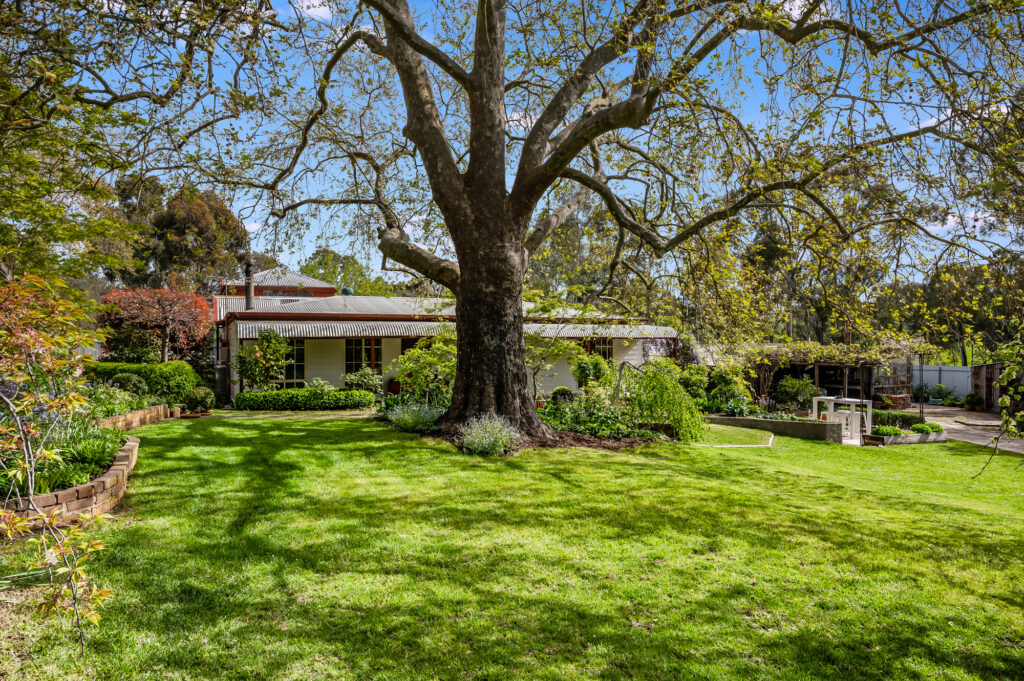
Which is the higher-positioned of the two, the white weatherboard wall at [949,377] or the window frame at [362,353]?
the window frame at [362,353]

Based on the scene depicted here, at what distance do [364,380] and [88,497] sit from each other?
13939 millimetres

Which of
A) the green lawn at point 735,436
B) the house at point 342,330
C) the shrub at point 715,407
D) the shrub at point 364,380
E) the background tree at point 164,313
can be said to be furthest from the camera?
the background tree at point 164,313

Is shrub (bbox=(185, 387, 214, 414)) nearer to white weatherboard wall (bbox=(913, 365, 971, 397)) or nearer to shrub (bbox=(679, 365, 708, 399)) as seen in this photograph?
shrub (bbox=(679, 365, 708, 399))

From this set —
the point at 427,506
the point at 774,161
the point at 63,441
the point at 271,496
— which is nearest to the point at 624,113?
the point at 774,161

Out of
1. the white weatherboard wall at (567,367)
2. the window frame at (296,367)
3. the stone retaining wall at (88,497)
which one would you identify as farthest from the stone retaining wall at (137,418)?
the white weatherboard wall at (567,367)

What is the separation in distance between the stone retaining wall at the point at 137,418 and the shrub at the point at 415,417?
15.3 ft

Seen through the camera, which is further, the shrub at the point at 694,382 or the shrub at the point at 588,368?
the shrub at the point at 588,368

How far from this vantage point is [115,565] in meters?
4.26

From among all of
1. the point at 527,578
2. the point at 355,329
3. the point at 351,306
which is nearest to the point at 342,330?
the point at 355,329

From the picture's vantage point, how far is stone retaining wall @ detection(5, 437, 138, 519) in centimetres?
491

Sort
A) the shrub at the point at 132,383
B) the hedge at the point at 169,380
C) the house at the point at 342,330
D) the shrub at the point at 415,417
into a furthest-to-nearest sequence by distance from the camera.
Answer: the house at the point at 342,330
the hedge at the point at 169,380
the shrub at the point at 132,383
the shrub at the point at 415,417

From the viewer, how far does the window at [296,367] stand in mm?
19719

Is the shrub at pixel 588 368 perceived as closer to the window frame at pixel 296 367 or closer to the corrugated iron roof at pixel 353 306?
the corrugated iron roof at pixel 353 306

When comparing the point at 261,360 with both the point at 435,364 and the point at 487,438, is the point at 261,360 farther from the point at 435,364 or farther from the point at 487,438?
the point at 487,438
